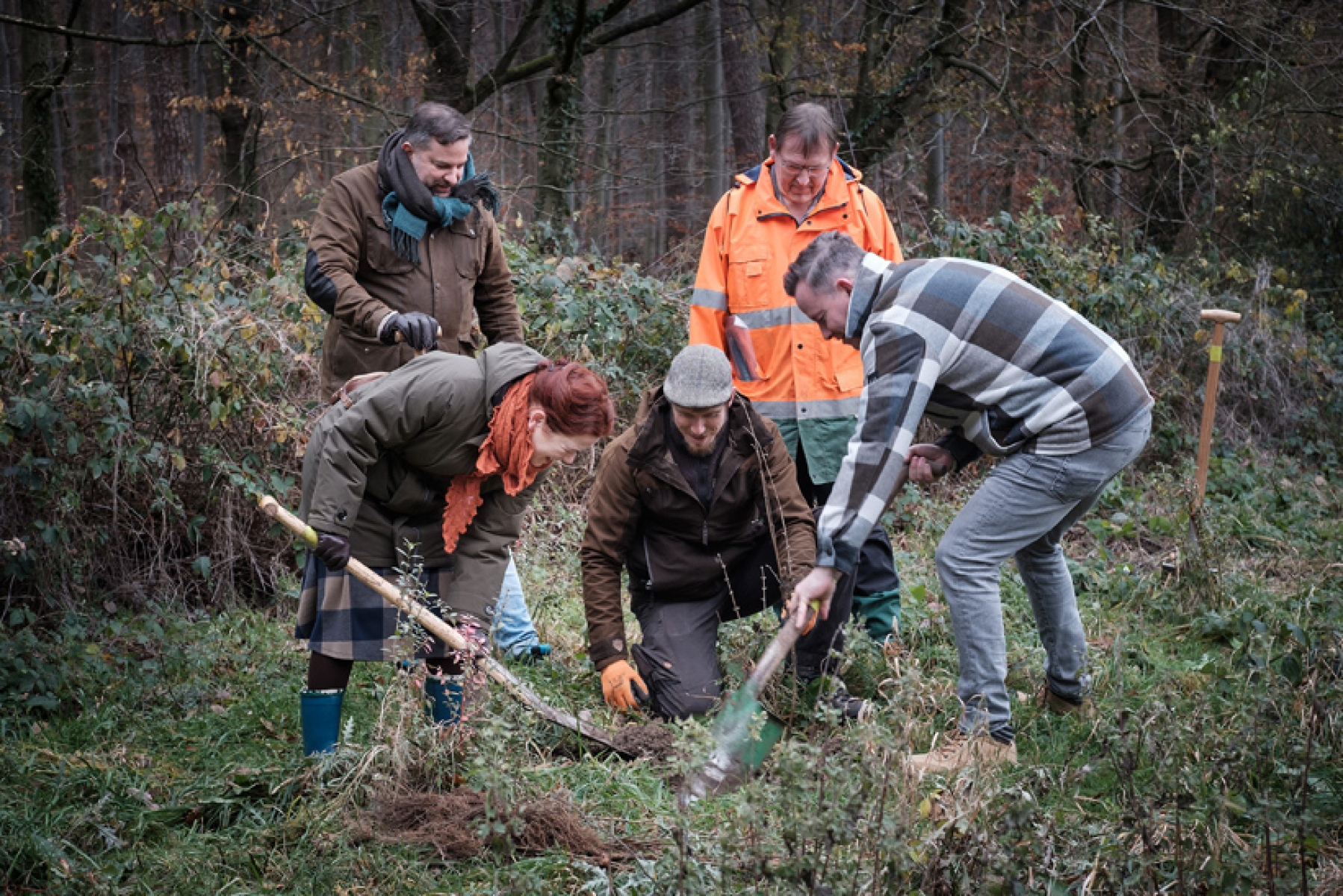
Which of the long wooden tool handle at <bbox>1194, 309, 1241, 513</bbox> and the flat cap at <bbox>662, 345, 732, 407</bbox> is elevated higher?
the flat cap at <bbox>662, 345, 732, 407</bbox>

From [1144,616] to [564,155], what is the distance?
202 inches

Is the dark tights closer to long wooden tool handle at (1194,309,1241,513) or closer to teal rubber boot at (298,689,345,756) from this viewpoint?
teal rubber boot at (298,689,345,756)

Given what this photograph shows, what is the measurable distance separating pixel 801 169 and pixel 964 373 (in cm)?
128

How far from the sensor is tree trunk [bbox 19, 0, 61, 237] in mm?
7184

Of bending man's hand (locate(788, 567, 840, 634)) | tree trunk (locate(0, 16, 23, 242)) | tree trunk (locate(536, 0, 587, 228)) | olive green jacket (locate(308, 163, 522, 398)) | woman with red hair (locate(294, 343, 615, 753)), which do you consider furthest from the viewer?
tree trunk (locate(0, 16, 23, 242))

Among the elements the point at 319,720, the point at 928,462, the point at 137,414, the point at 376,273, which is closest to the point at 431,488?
the point at 319,720

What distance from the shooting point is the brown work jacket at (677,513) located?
391cm

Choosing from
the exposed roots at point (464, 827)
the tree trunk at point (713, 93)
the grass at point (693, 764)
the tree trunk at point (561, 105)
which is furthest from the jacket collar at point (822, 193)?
the tree trunk at point (713, 93)

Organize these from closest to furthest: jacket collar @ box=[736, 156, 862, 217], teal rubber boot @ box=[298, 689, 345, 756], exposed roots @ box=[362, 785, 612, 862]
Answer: exposed roots @ box=[362, 785, 612, 862] → teal rubber boot @ box=[298, 689, 345, 756] → jacket collar @ box=[736, 156, 862, 217]

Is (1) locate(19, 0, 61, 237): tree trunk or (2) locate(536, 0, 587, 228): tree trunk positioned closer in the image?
(1) locate(19, 0, 61, 237): tree trunk

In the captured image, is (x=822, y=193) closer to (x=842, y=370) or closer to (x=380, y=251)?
(x=842, y=370)

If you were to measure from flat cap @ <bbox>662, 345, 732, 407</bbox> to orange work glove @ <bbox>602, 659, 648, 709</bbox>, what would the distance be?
955 mm

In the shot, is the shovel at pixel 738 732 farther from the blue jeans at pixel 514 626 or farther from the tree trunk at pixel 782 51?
the tree trunk at pixel 782 51

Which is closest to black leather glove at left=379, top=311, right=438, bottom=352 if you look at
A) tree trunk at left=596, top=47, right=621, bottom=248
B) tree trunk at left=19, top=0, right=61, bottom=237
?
tree trunk at left=19, top=0, right=61, bottom=237
